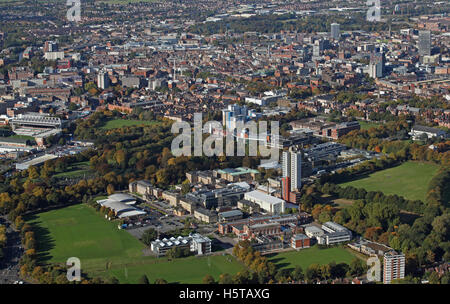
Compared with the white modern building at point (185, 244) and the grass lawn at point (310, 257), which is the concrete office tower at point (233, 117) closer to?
the white modern building at point (185, 244)

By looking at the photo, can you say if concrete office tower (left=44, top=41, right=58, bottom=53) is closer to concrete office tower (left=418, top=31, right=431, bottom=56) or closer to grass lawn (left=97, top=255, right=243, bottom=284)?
concrete office tower (left=418, top=31, right=431, bottom=56)

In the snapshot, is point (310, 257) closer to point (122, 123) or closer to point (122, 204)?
point (122, 204)

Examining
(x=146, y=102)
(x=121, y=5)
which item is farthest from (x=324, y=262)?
(x=121, y=5)

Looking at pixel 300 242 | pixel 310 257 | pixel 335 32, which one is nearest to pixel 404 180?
pixel 300 242

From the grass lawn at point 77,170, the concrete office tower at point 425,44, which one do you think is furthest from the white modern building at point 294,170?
the concrete office tower at point 425,44

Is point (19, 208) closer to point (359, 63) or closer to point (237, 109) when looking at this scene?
point (237, 109)

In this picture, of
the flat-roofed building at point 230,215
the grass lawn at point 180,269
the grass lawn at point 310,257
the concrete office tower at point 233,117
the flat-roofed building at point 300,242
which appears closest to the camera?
the grass lawn at point 180,269

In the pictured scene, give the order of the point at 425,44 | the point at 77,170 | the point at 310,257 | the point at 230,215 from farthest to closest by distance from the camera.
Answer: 1. the point at 425,44
2. the point at 77,170
3. the point at 230,215
4. the point at 310,257
